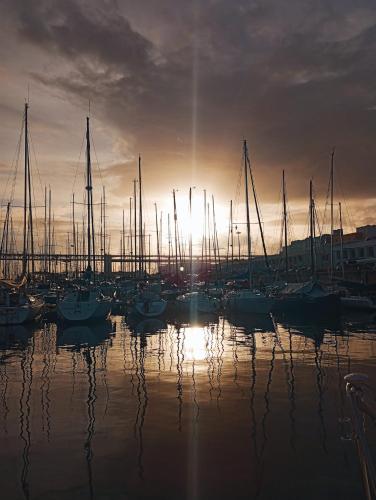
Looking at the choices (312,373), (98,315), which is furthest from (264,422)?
(98,315)

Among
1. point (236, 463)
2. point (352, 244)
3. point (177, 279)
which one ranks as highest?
point (352, 244)

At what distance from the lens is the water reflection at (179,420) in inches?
332

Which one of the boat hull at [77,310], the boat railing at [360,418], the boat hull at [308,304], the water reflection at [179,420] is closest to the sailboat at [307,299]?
the boat hull at [308,304]

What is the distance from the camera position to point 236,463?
30.0 ft

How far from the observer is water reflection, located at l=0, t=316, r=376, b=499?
8.43m

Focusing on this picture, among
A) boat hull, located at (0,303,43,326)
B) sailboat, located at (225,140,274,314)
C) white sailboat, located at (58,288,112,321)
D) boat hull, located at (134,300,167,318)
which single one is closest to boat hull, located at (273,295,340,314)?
sailboat, located at (225,140,274,314)

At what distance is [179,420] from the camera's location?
1209cm

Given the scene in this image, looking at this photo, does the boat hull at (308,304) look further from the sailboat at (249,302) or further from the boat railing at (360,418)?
the boat railing at (360,418)

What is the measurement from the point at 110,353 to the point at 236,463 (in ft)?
50.5

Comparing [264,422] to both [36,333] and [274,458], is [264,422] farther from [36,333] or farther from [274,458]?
[36,333]

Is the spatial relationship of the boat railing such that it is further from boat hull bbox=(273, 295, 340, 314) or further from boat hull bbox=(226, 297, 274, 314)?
boat hull bbox=(273, 295, 340, 314)

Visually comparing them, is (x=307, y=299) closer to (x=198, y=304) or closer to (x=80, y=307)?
(x=198, y=304)

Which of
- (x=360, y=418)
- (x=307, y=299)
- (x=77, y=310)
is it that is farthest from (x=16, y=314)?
(x=360, y=418)

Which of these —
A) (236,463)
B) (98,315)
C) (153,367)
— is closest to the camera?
(236,463)
